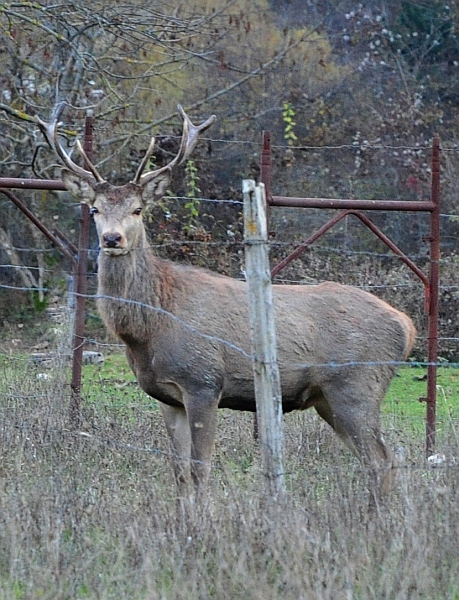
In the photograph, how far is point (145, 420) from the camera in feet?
28.4

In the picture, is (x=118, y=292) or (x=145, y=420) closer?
(x=118, y=292)

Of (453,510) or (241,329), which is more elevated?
(241,329)

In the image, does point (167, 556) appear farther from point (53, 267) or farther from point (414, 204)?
point (53, 267)

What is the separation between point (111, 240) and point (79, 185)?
2.08ft

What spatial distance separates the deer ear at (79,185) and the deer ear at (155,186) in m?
0.36

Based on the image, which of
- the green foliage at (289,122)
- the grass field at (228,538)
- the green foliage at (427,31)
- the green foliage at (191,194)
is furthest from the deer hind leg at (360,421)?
the green foliage at (427,31)

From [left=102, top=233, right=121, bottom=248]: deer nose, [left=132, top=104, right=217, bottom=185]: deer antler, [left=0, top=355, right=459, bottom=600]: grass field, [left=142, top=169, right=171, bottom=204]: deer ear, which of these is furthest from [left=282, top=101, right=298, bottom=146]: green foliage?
[left=0, top=355, right=459, bottom=600]: grass field

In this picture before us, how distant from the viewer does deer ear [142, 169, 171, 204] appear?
7.46 meters

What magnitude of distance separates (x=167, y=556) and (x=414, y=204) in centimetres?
432

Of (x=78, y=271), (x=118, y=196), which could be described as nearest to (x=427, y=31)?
(x=78, y=271)

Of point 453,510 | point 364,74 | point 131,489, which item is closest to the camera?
point 453,510

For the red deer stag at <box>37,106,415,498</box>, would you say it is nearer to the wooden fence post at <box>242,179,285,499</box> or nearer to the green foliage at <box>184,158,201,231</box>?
the wooden fence post at <box>242,179,285,499</box>

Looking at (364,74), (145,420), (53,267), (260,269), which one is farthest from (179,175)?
(260,269)

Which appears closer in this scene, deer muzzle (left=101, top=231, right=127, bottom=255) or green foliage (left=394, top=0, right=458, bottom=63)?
deer muzzle (left=101, top=231, right=127, bottom=255)
